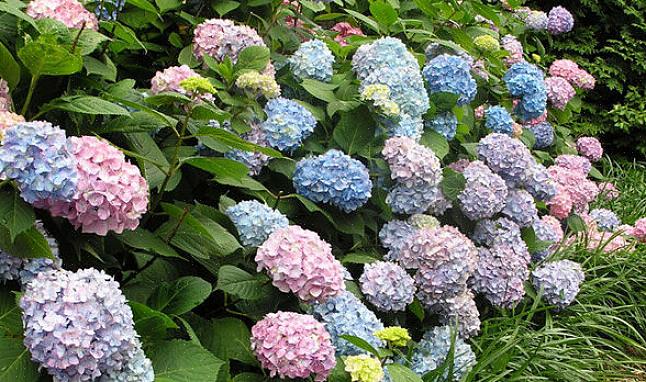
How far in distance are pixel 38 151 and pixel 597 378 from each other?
203 cm

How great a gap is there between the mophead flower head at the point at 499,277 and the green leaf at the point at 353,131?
60 cm

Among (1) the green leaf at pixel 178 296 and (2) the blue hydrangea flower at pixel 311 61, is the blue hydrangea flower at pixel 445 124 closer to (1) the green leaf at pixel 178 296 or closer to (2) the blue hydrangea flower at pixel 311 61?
(2) the blue hydrangea flower at pixel 311 61

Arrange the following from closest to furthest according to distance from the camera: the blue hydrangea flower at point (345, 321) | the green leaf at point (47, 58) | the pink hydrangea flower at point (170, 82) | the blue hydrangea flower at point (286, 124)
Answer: the green leaf at point (47, 58), the blue hydrangea flower at point (345, 321), the pink hydrangea flower at point (170, 82), the blue hydrangea flower at point (286, 124)

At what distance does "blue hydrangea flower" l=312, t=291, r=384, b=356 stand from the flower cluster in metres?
0.66

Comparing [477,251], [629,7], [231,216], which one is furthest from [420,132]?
[629,7]

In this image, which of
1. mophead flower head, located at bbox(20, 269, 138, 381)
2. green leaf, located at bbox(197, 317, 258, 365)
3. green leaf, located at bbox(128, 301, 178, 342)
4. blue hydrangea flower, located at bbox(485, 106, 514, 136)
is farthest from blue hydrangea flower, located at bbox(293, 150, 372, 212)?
blue hydrangea flower, located at bbox(485, 106, 514, 136)

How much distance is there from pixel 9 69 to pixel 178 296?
1.94 feet

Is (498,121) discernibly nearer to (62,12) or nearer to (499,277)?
(499,277)

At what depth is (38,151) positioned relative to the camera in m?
1.40

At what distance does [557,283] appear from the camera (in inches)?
115

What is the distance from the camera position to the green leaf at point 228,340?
1.89 m

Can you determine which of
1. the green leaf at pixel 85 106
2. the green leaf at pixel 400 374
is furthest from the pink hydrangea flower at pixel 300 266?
the green leaf at pixel 85 106

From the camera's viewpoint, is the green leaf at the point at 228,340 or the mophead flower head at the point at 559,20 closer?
the green leaf at the point at 228,340

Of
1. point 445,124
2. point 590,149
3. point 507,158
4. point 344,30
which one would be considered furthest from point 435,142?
point 590,149
